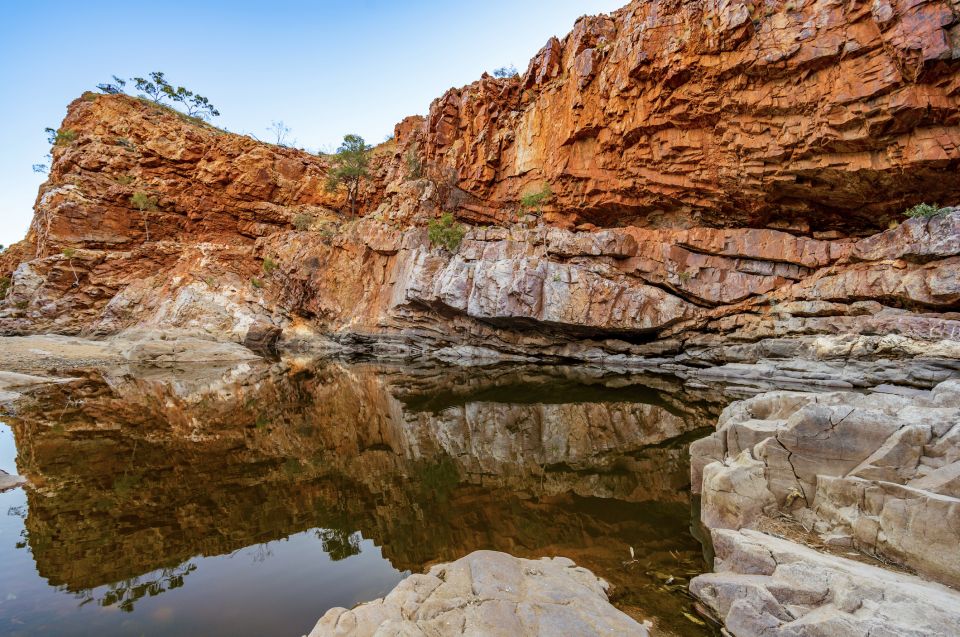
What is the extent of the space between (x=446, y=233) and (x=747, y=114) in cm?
1872

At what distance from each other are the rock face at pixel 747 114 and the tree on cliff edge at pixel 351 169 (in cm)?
1832

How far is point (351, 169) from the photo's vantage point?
41.3 m

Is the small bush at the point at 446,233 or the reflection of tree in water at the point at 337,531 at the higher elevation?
the small bush at the point at 446,233

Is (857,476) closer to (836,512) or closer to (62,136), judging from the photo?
(836,512)

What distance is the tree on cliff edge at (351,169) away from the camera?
41531 mm

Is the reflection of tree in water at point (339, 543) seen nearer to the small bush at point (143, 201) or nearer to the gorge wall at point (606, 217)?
the gorge wall at point (606, 217)

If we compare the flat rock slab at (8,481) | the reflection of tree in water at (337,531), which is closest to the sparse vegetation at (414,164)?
the flat rock slab at (8,481)

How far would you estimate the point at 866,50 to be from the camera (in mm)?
18906

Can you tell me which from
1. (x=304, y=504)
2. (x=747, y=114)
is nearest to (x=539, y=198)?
(x=747, y=114)

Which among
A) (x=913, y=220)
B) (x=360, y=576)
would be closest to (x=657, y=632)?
(x=360, y=576)

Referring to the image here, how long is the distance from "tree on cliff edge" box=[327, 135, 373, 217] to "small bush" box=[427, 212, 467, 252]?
52.2 ft

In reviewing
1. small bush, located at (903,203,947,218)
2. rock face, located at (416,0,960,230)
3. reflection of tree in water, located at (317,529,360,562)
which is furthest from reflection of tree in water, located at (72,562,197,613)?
small bush, located at (903,203,947,218)

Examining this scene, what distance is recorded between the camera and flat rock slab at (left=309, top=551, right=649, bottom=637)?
352 cm

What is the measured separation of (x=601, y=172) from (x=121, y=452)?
2712cm
